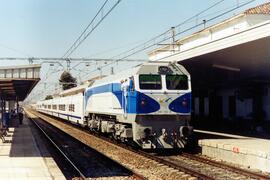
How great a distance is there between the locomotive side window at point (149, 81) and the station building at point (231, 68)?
3.40 meters

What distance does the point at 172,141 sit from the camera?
16.9m

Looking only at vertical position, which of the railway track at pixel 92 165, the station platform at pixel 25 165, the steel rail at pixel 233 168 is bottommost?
the railway track at pixel 92 165

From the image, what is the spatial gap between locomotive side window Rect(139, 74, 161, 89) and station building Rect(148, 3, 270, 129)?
11.2 ft

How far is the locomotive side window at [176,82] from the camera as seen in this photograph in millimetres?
17438

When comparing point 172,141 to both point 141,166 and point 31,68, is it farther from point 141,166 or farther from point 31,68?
point 31,68

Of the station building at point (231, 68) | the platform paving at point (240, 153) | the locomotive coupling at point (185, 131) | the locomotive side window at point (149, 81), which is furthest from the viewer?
the station building at point (231, 68)

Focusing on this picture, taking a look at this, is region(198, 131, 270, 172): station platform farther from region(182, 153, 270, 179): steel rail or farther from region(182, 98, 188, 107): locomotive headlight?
region(182, 98, 188, 107): locomotive headlight

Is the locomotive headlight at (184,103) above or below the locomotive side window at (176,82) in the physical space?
below

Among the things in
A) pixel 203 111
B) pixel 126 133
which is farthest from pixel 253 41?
pixel 203 111

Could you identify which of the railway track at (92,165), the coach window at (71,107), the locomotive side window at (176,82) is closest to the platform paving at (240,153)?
the locomotive side window at (176,82)

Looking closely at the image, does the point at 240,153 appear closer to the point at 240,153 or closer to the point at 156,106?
the point at 240,153

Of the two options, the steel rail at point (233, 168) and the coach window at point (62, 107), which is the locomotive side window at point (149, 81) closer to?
the steel rail at point (233, 168)

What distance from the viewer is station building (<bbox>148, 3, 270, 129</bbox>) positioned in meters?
18.5

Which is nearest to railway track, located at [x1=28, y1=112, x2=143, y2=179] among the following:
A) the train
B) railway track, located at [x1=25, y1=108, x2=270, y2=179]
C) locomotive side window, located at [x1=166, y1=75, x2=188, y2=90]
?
railway track, located at [x1=25, y1=108, x2=270, y2=179]
